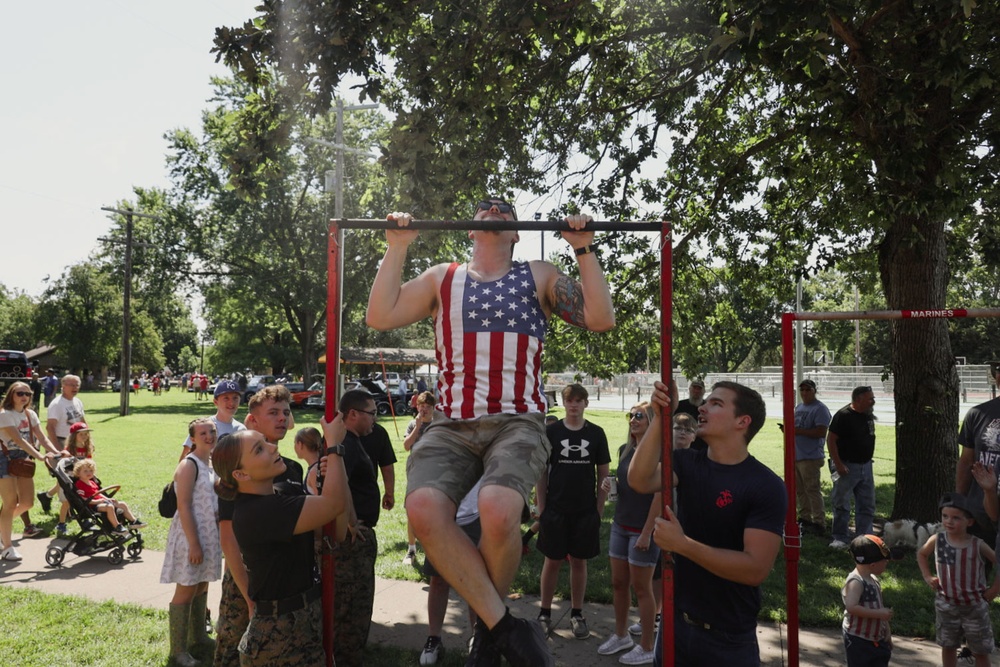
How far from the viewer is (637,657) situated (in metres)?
5.20

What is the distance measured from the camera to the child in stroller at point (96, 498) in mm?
8031

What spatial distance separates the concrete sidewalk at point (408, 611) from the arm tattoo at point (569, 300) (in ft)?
9.78

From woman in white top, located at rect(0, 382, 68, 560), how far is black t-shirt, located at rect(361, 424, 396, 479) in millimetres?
4921

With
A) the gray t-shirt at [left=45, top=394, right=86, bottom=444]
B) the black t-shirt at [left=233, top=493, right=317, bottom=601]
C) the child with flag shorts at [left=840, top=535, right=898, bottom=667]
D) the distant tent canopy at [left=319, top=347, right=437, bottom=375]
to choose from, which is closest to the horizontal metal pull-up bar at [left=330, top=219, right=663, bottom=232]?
the black t-shirt at [left=233, top=493, right=317, bottom=601]

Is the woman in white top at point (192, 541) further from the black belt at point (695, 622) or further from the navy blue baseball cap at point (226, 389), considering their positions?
the black belt at point (695, 622)

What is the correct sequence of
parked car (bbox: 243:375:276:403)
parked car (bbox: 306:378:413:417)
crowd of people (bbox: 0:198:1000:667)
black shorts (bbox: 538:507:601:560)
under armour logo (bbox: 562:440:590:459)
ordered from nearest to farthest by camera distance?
crowd of people (bbox: 0:198:1000:667) → black shorts (bbox: 538:507:601:560) → under armour logo (bbox: 562:440:590:459) → parked car (bbox: 306:378:413:417) → parked car (bbox: 243:375:276:403)

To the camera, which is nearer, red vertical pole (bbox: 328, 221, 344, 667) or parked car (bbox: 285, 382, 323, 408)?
red vertical pole (bbox: 328, 221, 344, 667)

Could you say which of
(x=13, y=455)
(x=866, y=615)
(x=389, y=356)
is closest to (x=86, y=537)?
(x=13, y=455)

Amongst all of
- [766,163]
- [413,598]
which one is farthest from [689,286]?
[413,598]

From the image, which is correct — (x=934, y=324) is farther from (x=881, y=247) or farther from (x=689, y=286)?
(x=689, y=286)

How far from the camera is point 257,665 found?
335cm

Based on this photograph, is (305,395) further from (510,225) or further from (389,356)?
(510,225)

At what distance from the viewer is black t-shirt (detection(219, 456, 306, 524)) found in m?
3.79

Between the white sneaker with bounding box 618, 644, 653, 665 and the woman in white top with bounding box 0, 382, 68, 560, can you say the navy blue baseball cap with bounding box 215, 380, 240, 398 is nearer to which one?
the white sneaker with bounding box 618, 644, 653, 665
